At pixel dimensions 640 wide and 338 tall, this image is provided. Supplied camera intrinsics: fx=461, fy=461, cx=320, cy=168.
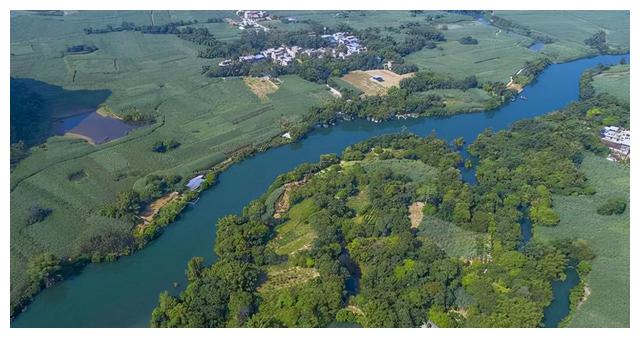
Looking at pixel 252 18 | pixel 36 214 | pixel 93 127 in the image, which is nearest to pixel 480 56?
pixel 252 18

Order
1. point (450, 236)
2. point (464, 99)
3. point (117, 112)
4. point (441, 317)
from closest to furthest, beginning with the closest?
point (441, 317) → point (450, 236) → point (117, 112) → point (464, 99)

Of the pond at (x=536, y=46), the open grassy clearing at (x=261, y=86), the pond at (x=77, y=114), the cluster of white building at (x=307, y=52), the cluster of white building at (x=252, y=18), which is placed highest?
the cluster of white building at (x=252, y=18)

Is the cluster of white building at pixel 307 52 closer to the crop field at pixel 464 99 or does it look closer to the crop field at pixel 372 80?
the crop field at pixel 372 80

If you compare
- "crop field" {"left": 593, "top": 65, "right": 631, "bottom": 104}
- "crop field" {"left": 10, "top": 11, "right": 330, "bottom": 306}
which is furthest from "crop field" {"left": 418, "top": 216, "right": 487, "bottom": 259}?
"crop field" {"left": 593, "top": 65, "right": 631, "bottom": 104}

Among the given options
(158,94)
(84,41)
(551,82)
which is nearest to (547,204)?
(551,82)

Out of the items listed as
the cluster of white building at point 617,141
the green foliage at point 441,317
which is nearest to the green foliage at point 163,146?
the green foliage at point 441,317

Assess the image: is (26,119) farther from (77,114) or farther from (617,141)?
(617,141)

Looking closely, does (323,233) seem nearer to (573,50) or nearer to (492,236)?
(492,236)
